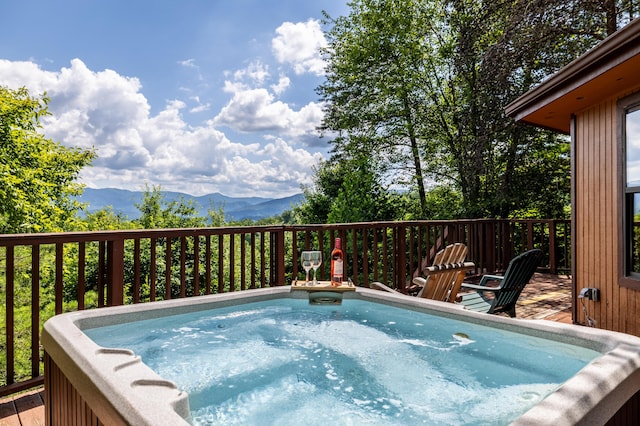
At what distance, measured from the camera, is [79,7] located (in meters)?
11.7

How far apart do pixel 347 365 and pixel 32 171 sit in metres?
13.7

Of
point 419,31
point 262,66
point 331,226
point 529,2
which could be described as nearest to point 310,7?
point 419,31

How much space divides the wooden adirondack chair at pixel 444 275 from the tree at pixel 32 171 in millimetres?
11413

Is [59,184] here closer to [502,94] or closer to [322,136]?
[322,136]

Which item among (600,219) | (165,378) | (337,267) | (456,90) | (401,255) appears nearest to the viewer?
(165,378)

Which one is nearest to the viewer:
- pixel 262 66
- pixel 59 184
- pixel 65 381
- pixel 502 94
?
pixel 65 381

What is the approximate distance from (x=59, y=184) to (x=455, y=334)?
51.5ft

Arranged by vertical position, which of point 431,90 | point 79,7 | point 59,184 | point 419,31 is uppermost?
point 79,7

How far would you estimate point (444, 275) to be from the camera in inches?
135

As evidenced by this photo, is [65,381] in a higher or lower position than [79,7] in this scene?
lower

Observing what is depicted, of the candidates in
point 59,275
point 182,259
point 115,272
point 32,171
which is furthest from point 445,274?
point 32,171

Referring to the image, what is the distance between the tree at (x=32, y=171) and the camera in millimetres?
11344

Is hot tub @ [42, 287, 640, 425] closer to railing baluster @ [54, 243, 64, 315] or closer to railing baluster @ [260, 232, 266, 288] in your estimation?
railing baluster @ [54, 243, 64, 315]

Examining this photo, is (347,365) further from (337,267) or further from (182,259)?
(182,259)
